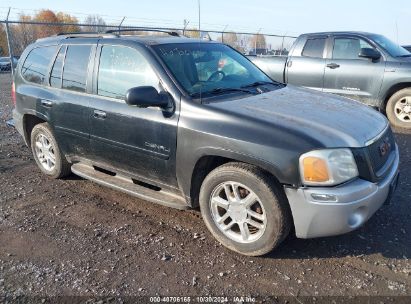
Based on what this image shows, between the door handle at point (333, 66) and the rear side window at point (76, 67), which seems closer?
the rear side window at point (76, 67)

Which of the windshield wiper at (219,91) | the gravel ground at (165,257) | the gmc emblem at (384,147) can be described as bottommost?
the gravel ground at (165,257)

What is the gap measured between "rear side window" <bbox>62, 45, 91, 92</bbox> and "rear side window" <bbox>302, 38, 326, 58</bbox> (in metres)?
5.43

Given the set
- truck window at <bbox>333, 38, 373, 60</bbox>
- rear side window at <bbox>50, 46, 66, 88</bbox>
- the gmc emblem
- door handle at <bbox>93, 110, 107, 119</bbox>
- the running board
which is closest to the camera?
the gmc emblem

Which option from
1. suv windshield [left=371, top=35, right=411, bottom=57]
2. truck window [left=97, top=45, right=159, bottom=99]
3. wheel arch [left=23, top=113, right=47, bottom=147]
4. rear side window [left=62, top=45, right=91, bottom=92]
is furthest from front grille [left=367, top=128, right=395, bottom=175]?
Answer: suv windshield [left=371, top=35, right=411, bottom=57]

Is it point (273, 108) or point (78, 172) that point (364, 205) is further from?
point (78, 172)

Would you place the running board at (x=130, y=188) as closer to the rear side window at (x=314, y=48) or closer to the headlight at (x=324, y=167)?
the headlight at (x=324, y=167)

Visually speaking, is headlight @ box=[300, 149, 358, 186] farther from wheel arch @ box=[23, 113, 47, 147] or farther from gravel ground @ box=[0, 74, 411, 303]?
wheel arch @ box=[23, 113, 47, 147]

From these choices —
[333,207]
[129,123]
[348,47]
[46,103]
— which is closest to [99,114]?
[129,123]

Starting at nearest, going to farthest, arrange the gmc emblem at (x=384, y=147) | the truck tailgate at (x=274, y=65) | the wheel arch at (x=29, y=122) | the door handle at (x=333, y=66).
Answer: the gmc emblem at (x=384, y=147) < the wheel arch at (x=29, y=122) < the door handle at (x=333, y=66) < the truck tailgate at (x=274, y=65)

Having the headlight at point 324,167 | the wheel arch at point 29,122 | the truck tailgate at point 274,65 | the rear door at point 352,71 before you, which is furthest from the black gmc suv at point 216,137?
the truck tailgate at point 274,65

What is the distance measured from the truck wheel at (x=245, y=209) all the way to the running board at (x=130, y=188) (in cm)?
34

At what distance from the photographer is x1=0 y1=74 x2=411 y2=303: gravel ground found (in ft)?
9.77

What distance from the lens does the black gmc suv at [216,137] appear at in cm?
300

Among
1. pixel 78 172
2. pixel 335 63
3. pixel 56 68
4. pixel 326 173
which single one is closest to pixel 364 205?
pixel 326 173
